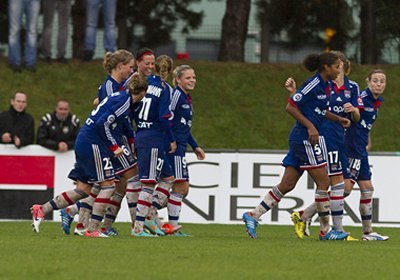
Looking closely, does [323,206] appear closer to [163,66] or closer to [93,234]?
[163,66]

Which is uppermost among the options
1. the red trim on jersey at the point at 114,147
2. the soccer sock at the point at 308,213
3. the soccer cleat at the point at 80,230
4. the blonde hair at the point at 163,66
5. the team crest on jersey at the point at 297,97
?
the blonde hair at the point at 163,66

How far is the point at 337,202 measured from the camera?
15.1 metres

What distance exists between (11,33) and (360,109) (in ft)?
33.9

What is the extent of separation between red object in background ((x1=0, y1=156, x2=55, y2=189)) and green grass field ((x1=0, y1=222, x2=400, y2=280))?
5.44 m

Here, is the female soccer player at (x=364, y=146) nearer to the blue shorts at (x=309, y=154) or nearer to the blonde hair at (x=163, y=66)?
the blue shorts at (x=309, y=154)

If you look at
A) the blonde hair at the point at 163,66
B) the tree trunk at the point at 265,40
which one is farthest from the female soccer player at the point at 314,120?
the tree trunk at the point at 265,40

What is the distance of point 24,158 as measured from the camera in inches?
827

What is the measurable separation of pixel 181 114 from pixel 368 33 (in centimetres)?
1333

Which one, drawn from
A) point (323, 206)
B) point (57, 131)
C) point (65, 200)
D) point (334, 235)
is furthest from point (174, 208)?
point (57, 131)

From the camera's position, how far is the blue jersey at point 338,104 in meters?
15.0

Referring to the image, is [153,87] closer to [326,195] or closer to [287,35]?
[326,195]

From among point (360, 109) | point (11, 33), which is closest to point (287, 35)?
point (11, 33)

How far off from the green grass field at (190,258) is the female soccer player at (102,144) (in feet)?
1.62

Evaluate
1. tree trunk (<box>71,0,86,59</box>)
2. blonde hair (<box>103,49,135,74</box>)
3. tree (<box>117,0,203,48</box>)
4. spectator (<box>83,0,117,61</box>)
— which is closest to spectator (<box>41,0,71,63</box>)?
spectator (<box>83,0,117,61</box>)
